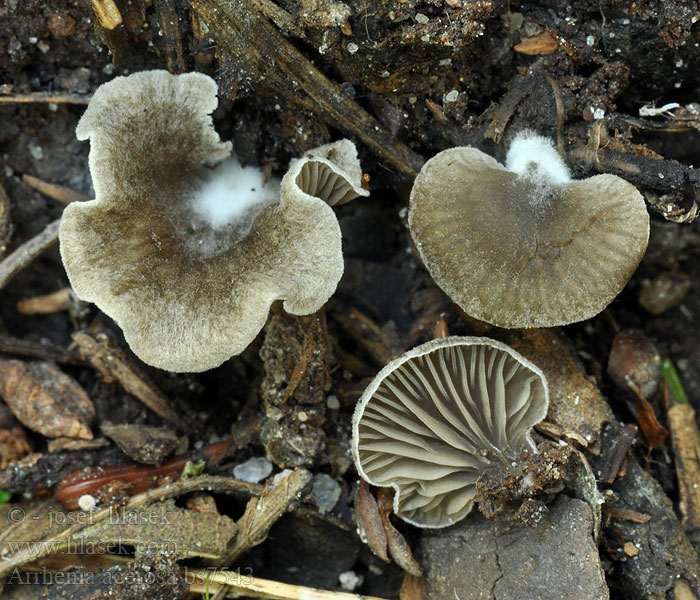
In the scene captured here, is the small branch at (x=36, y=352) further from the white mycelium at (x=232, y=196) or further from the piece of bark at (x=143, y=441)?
the white mycelium at (x=232, y=196)

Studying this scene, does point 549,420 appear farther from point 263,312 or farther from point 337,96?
point 337,96

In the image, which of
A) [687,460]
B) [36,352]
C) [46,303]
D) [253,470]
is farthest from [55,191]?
[687,460]

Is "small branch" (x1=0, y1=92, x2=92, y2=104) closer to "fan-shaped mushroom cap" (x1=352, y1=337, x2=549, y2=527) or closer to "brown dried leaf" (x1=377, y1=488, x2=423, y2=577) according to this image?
"fan-shaped mushroom cap" (x1=352, y1=337, x2=549, y2=527)

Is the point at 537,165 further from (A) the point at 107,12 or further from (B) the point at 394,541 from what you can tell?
(A) the point at 107,12

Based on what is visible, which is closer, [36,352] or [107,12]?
[107,12]

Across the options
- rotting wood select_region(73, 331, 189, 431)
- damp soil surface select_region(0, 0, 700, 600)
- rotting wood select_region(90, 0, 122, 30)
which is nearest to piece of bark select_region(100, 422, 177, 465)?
damp soil surface select_region(0, 0, 700, 600)

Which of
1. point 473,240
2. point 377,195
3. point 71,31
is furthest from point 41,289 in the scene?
point 473,240

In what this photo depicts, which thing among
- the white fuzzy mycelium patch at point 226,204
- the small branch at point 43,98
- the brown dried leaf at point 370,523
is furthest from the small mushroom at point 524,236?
the small branch at point 43,98
